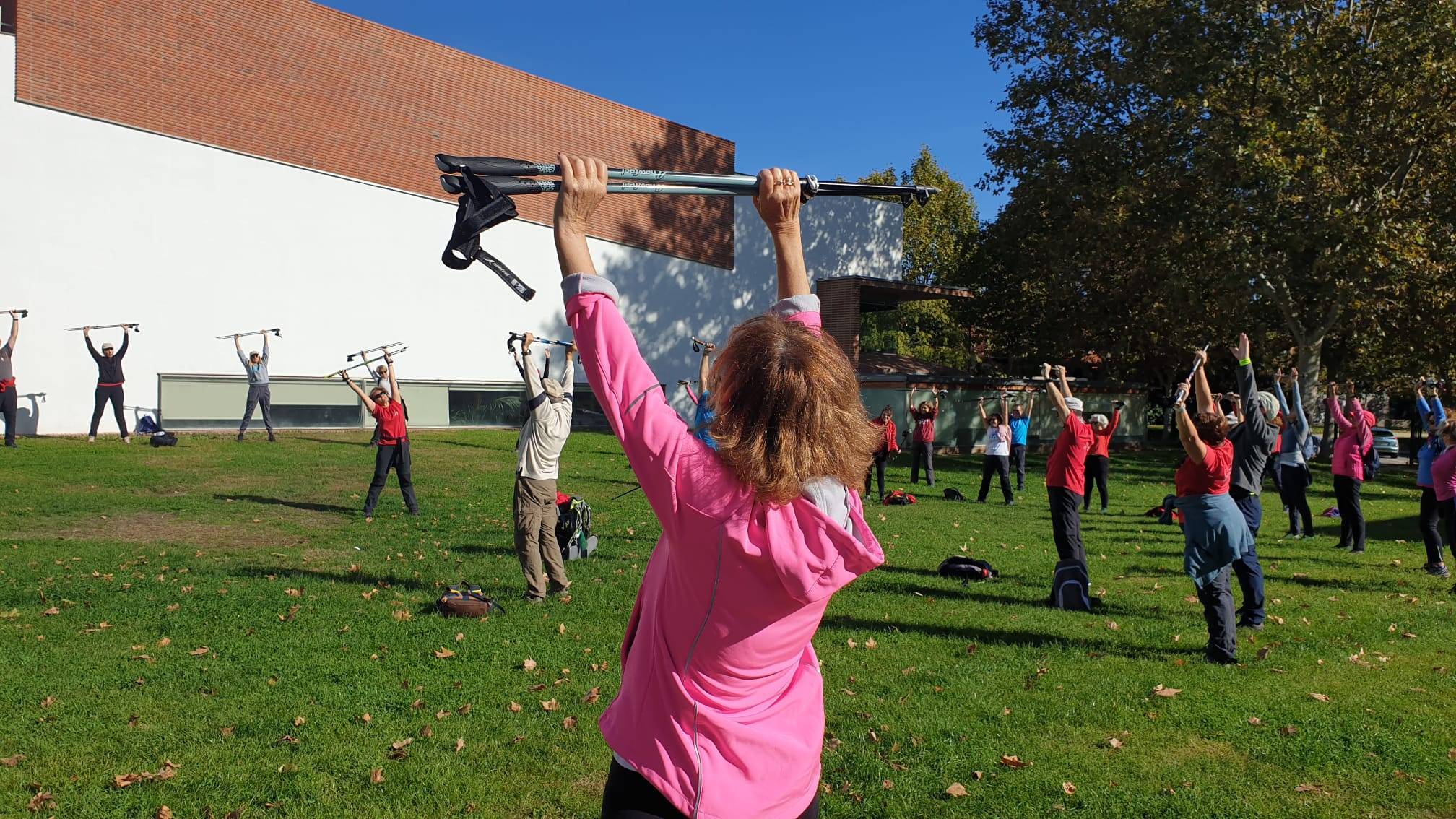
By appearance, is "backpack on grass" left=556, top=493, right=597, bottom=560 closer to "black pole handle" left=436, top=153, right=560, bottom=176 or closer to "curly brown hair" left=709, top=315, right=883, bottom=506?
"black pole handle" left=436, top=153, right=560, bottom=176

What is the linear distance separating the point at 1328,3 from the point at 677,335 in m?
20.3

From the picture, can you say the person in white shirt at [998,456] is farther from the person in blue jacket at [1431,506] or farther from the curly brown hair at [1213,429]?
the curly brown hair at [1213,429]

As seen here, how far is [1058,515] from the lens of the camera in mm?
9227

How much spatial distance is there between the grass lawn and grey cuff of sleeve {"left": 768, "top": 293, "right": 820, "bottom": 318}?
305 centimetres

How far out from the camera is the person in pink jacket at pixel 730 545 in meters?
1.87

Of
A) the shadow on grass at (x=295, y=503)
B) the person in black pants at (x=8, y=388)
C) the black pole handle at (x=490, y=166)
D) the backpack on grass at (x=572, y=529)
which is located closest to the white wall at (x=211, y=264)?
the person in black pants at (x=8, y=388)

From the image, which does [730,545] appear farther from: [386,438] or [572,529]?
[386,438]

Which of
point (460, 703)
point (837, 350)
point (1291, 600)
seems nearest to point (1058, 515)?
point (1291, 600)

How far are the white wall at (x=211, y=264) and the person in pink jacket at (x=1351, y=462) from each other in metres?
19.9

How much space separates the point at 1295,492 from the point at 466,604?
1191 centimetres

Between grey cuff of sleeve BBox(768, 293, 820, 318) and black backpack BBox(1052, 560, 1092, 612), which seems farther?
black backpack BBox(1052, 560, 1092, 612)

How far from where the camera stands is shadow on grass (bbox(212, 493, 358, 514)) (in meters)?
14.0

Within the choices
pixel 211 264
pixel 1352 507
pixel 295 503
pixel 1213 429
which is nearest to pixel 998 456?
pixel 1352 507

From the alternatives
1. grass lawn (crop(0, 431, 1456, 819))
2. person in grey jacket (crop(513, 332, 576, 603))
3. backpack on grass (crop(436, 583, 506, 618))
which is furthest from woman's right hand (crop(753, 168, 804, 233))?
backpack on grass (crop(436, 583, 506, 618))
